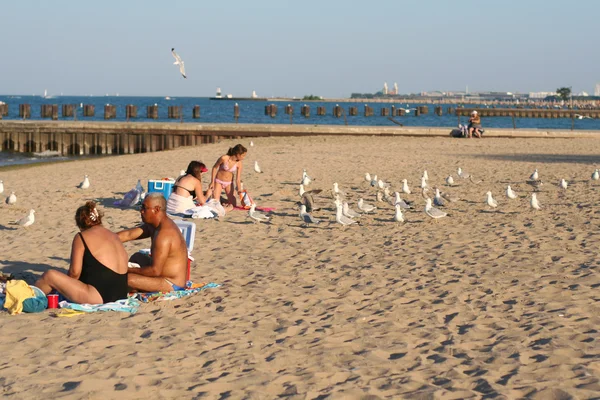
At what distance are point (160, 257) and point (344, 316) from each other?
1.82 metres

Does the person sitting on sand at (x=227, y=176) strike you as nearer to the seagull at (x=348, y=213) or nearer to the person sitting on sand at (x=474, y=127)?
the seagull at (x=348, y=213)

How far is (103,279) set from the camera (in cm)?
697

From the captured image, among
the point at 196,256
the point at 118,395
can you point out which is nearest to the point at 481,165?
the point at 196,256

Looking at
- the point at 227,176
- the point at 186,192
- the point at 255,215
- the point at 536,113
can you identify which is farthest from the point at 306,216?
the point at 536,113

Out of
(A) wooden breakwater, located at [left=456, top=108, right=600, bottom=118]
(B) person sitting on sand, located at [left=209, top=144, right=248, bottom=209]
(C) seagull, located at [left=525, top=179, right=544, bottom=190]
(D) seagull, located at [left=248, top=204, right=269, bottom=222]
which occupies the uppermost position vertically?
(A) wooden breakwater, located at [left=456, top=108, right=600, bottom=118]

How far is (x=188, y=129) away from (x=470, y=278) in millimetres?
25461

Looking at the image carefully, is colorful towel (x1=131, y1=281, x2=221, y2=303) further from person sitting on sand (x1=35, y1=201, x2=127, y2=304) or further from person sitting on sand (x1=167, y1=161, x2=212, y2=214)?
person sitting on sand (x1=167, y1=161, x2=212, y2=214)

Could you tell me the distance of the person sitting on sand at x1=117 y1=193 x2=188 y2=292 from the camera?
24.2ft

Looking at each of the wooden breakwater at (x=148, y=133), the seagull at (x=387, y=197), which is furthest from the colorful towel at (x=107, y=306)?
the wooden breakwater at (x=148, y=133)

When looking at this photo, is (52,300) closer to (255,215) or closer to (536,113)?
(255,215)

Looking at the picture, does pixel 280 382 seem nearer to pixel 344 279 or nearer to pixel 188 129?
pixel 344 279

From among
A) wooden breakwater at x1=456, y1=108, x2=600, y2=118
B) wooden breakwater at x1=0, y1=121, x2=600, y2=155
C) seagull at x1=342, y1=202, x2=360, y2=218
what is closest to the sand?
seagull at x1=342, y1=202, x2=360, y2=218

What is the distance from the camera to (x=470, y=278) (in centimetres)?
800

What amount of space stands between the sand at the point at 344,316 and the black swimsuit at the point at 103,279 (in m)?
0.29
